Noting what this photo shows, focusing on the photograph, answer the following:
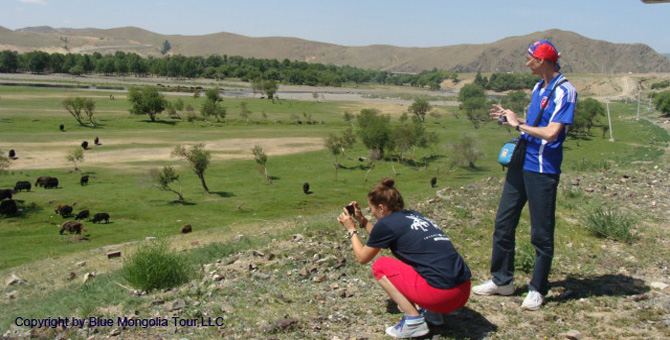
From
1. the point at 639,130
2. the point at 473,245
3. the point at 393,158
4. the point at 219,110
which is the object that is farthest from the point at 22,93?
the point at 473,245

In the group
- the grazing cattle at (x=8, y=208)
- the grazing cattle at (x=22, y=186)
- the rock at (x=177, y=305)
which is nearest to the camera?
the rock at (x=177, y=305)

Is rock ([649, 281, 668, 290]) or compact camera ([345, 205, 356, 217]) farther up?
compact camera ([345, 205, 356, 217])

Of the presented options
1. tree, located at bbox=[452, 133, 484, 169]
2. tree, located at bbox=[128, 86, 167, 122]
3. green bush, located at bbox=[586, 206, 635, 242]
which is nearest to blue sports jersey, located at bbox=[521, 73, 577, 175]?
green bush, located at bbox=[586, 206, 635, 242]

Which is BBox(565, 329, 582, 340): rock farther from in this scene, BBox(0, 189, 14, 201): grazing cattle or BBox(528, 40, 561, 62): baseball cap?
BBox(0, 189, 14, 201): grazing cattle

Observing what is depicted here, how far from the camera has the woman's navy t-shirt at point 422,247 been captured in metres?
5.14

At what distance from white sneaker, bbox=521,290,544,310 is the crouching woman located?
1.17 meters

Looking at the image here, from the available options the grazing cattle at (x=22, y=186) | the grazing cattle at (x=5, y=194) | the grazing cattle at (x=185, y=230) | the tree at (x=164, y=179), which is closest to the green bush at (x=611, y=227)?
the grazing cattle at (x=185, y=230)

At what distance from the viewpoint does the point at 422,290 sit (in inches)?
203

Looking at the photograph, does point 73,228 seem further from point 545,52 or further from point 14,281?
point 545,52

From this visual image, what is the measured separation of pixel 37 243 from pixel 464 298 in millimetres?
26435

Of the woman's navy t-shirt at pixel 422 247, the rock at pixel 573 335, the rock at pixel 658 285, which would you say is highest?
the woman's navy t-shirt at pixel 422 247

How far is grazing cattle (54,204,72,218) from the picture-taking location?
1278 inches

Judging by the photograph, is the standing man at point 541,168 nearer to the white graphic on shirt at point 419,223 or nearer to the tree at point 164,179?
the white graphic on shirt at point 419,223

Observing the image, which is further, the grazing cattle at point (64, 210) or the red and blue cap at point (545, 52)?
the grazing cattle at point (64, 210)
